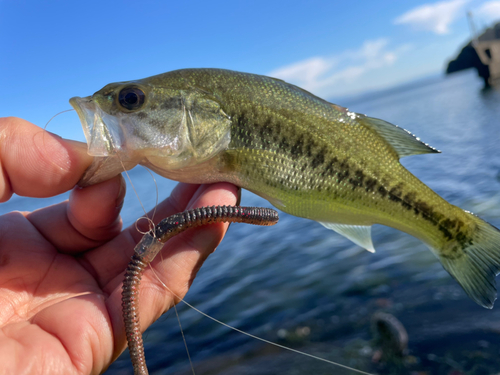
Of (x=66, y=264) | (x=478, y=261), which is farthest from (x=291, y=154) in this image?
(x=66, y=264)

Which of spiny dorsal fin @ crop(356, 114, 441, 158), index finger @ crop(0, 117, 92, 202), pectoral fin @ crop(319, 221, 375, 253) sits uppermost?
index finger @ crop(0, 117, 92, 202)

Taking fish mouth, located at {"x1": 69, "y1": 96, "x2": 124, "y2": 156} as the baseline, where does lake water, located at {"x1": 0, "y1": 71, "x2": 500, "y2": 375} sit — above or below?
below

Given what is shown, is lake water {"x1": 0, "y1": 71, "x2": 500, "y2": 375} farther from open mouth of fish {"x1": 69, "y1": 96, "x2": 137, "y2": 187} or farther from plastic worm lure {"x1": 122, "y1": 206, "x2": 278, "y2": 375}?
open mouth of fish {"x1": 69, "y1": 96, "x2": 137, "y2": 187}

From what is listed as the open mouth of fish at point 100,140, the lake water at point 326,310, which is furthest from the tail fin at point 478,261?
the open mouth of fish at point 100,140

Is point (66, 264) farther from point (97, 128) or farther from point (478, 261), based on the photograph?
point (478, 261)

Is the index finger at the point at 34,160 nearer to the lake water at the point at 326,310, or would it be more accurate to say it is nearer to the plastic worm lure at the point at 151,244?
the plastic worm lure at the point at 151,244

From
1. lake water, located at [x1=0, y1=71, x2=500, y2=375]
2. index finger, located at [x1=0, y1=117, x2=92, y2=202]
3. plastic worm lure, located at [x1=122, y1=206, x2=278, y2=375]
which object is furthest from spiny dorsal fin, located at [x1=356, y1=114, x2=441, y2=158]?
lake water, located at [x1=0, y1=71, x2=500, y2=375]

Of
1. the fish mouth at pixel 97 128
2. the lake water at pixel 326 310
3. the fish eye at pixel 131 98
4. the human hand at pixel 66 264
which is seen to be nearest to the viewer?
the human hand at pixel 66 264
